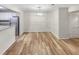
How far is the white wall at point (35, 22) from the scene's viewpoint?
13.5 m

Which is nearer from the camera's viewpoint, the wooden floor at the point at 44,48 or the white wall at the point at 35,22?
the wooden floor at the point at 44,48

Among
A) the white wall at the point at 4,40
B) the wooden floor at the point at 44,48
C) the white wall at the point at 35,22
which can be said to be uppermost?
the white wall at the point at 35,22

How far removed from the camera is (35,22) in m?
13.7

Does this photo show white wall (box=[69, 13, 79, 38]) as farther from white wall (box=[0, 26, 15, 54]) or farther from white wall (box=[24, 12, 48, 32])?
white wall (box=[0, 26, 15, 54])

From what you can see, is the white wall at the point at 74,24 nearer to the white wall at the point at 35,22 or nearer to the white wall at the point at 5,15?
the white wall at the point at 35,22

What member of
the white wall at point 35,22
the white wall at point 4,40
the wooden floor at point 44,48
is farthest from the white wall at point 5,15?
the white wall at point 4,40

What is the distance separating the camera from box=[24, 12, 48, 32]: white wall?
44.3 feet

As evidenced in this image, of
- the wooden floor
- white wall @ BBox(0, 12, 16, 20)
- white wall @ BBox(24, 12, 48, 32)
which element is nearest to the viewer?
the wooden floor

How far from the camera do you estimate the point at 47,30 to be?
44.9 ft

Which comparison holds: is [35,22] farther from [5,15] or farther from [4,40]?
[4,40]

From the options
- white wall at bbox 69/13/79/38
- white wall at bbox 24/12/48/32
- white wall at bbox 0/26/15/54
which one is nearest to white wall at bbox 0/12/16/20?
white wall at bbox 24/12/48/32

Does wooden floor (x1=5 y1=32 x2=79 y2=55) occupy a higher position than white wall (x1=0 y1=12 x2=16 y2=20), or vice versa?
white wall (x1=0 y1=12 x2=16 y2=20)

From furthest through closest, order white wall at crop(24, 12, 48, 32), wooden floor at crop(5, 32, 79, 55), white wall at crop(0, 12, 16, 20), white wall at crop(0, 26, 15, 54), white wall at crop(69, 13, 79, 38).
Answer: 1. white wall at crop(24, 12, 48, 32)
2. white wall at crop(69, 13, 79, 38)
3. white wall at crop(0, 12, 16, 20)
4. wooden floor at crop(5, 32, 79, 55)
5. white wall at crop(0, 26, 15, 54)
